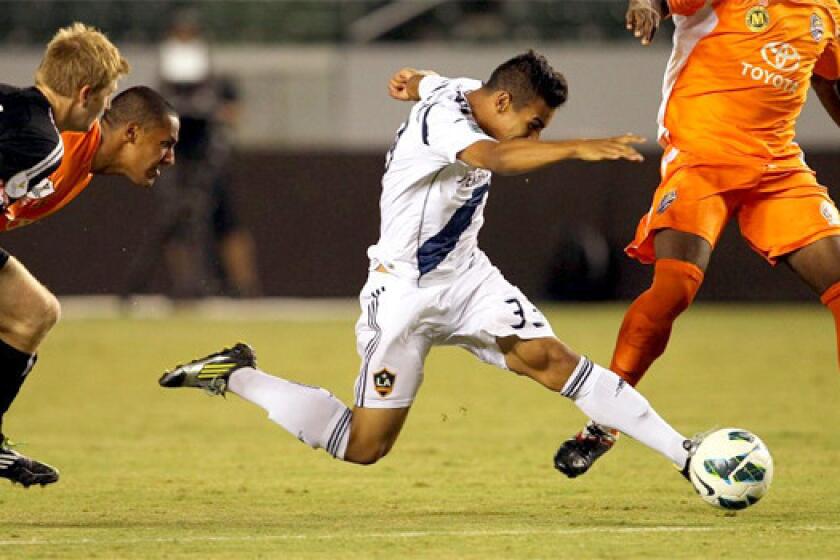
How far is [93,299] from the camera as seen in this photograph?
18703 millimetres

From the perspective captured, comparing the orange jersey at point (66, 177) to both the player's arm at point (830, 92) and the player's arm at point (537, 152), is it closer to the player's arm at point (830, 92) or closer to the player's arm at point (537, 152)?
the player's arm at point (537, 152)

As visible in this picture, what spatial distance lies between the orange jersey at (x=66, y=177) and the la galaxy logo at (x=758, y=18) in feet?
9.07

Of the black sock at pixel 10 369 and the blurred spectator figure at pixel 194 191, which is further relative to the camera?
the blurred spectator figure at pixel 194 191

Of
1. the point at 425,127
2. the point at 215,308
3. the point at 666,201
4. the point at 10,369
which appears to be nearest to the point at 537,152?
the point at 425,127

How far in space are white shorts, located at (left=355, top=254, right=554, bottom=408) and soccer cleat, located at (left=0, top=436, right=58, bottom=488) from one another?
1.23 meters

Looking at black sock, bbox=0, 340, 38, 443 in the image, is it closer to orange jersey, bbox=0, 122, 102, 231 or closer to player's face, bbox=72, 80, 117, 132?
orange jersey, bbox=0, 122, 102, 231

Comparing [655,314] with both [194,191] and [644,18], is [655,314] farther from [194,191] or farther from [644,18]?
[194,191]

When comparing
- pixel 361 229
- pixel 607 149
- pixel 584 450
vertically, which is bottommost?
pixel 361 229

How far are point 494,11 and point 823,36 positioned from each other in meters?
16.1

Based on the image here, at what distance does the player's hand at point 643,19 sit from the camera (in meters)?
6.43

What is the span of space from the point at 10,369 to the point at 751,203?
3141mm

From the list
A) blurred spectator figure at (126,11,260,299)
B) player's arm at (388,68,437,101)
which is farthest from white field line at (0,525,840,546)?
blurred spectator figure at (126,11,260,299)

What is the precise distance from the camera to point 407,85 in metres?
7.07

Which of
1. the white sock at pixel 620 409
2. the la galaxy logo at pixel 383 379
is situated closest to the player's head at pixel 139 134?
the la galaxy logo at pixel 383 379
